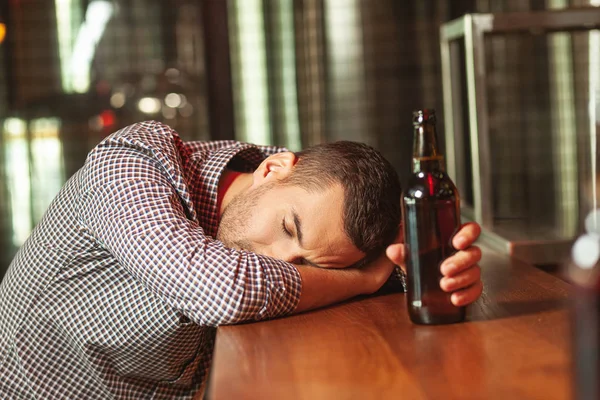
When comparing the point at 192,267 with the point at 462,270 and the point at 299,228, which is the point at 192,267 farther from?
the point at 462,270

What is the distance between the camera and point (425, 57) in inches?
131

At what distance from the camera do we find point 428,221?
1041 mm

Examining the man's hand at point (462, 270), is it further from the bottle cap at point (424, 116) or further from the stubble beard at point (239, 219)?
the stubble beard at point (239, 219)

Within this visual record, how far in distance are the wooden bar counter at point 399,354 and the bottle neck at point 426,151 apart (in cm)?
22

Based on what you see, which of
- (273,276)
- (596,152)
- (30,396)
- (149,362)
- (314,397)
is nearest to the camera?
(314,397)

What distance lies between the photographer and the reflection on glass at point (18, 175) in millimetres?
3348

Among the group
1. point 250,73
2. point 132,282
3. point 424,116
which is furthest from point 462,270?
point 250,73

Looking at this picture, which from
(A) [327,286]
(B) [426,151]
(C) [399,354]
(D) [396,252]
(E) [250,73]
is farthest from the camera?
(E) [250,73]

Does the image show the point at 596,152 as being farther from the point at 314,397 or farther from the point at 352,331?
the point at 314,397

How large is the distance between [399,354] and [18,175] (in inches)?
112

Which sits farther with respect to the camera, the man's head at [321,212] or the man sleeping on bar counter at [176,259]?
the man's head at [321,212]

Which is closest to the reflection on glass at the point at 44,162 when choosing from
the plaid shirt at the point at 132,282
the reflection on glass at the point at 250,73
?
the reflection on glass at the point at 250,73

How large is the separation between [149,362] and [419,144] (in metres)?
0.71

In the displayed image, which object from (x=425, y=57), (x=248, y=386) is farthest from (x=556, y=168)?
(x=248, y=386)
